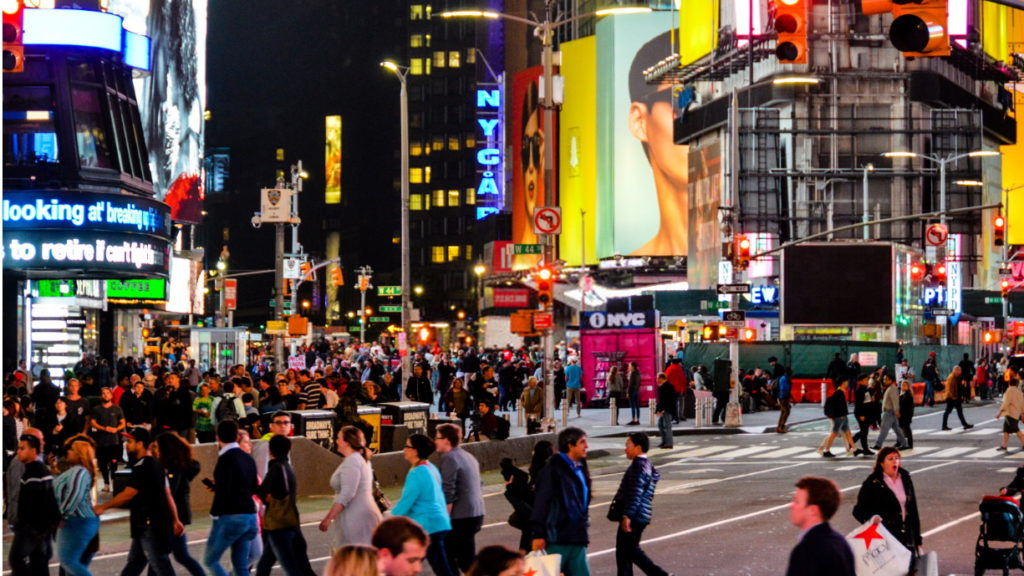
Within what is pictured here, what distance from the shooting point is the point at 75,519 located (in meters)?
13.4

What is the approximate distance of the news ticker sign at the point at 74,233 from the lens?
37625 millimetres

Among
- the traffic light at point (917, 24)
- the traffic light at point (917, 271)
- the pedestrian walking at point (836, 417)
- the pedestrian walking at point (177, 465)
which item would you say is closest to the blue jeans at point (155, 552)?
the pedestrian walking at point (177, 465)

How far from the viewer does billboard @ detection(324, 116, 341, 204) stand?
639ft

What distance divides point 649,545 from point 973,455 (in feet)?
52.0

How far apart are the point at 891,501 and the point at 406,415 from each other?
52.9 feet

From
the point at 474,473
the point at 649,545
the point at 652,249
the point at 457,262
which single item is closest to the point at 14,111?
the point at 649,545

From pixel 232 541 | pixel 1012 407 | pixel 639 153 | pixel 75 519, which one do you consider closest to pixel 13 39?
pixel 75 519

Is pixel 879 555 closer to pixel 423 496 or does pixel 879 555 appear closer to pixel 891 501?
pixel 891 501

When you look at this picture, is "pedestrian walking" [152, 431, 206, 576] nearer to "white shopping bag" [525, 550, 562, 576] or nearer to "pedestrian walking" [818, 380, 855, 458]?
"white shopping bag" [525, 550, 562, 576]

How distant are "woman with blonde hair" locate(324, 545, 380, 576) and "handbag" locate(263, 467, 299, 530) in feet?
24.4

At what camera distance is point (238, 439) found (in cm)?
1460

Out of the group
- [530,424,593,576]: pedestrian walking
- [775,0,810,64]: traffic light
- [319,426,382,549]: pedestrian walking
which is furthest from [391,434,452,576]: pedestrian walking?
[775,0,810,64]: traffic light

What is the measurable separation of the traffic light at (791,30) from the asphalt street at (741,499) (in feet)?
16.9

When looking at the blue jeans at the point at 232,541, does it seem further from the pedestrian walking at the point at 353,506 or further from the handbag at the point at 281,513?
the pedestrian walking at the point at 353,506
